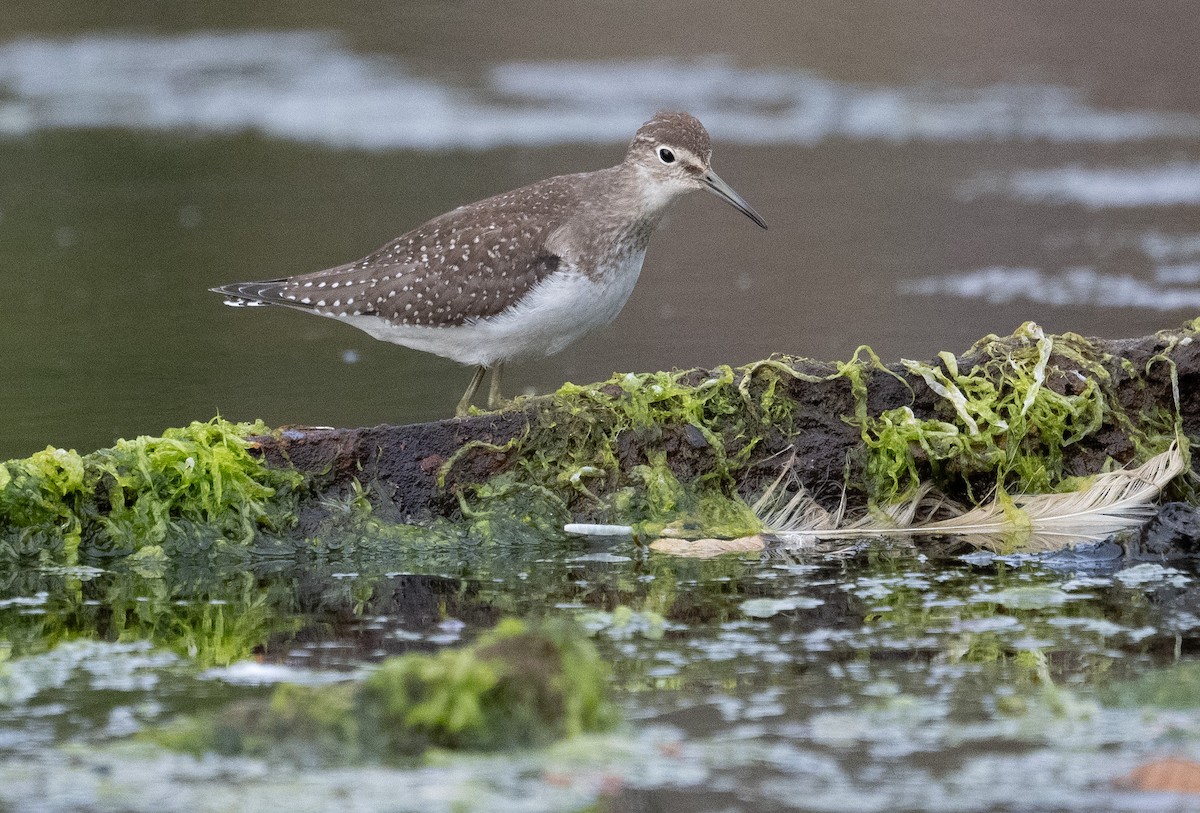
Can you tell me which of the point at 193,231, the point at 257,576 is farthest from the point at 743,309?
the point at 257,576

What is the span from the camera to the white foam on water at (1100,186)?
12.2m

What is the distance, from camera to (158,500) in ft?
18.7

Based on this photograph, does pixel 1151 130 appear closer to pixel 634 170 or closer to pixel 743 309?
pixel 743 309

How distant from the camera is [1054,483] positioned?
576 centimetres

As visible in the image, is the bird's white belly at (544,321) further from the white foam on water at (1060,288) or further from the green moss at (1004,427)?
the white foam on water at (1060,288)

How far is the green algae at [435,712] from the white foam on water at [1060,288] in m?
6.51

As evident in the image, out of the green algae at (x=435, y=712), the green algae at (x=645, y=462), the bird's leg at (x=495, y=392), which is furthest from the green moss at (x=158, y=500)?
the green algae at (x=435, y=712)

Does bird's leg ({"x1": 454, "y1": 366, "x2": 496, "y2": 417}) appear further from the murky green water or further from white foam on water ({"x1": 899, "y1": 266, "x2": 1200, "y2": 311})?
white foam on water ({"x1": 899, "y1": 266, "x2": 1200, "y2": 311})

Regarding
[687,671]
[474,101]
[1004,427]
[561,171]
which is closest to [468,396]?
[1004,427]

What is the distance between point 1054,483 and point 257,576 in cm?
272

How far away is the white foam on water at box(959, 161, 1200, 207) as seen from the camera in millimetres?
12242

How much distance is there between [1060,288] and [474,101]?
6797mm

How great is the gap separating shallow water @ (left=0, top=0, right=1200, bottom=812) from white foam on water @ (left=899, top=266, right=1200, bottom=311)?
0.04 meters

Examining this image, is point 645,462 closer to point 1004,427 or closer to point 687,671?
point 1004,427
